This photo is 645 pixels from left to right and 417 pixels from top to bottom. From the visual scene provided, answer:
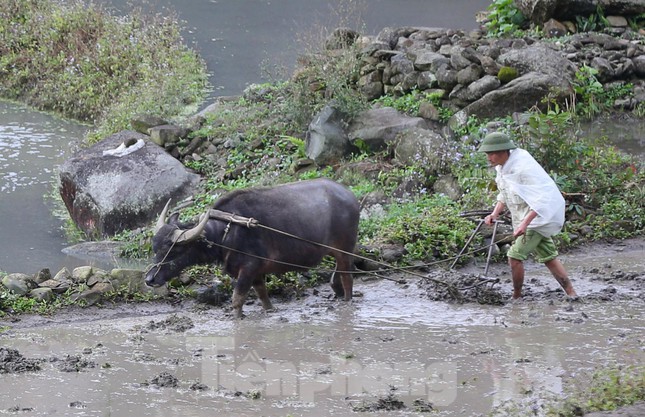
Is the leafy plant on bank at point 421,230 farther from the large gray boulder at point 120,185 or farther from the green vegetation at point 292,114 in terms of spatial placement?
the large gray boulder at point 120,185

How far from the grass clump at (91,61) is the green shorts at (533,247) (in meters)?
8.37

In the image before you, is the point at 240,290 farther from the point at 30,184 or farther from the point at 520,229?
the point at 30,184

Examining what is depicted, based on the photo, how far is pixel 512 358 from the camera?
22.9 ft

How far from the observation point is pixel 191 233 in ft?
26.5

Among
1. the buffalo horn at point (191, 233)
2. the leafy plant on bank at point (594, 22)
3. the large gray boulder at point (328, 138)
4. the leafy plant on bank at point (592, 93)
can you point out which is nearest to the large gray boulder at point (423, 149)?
the large gray boulder at point (328, 138)

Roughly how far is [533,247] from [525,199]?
0.44m

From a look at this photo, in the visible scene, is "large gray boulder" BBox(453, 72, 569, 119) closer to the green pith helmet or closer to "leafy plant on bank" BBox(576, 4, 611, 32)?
"leafy plant on bank" BBox(576, 4, 611, 32)

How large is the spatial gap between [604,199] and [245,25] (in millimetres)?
11414

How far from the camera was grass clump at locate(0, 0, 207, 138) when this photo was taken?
16.5 meters

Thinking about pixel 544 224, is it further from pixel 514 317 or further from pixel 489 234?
pixel 489 234

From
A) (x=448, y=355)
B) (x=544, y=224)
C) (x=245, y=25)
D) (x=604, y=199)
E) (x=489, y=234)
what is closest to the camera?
(x=448, y=355)

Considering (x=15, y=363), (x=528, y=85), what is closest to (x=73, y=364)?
(x=15, y=363)

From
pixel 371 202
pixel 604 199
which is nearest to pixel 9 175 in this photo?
pixel 371 202

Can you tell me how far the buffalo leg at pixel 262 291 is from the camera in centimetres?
841
